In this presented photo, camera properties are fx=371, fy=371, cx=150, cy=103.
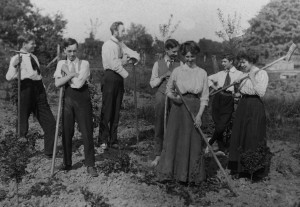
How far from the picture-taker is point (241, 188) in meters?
5.14

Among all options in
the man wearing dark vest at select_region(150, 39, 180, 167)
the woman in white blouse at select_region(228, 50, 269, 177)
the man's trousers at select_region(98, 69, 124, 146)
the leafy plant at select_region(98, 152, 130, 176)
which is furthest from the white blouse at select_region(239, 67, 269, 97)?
the man's trousers at select_region(98, 69, 124, 146)

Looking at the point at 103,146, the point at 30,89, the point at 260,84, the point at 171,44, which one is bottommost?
the point at 103,146

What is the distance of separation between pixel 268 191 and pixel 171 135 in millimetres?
1557

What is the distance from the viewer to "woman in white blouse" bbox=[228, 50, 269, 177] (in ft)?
16.5

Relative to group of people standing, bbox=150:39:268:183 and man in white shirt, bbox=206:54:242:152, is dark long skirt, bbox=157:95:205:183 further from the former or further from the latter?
man in white shirt, bbox=206:54:242:152

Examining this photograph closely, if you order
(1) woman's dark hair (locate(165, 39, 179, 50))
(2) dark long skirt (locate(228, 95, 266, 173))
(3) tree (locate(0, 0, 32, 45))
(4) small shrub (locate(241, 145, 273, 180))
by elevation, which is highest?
(3) tree (locate(0, 0, 32, 45))

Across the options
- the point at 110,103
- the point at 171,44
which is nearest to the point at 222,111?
the point at 171,44

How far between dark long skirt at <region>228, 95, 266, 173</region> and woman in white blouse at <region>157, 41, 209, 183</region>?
85 centimetres

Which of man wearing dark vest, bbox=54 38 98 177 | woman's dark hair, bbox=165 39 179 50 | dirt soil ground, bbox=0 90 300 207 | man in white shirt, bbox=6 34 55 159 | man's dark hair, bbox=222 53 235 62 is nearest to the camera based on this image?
dirt soil ground, bbox=0 90 300 207

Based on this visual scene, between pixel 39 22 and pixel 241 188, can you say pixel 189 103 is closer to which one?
pixel 241 188

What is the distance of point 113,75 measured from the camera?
620 centimetres

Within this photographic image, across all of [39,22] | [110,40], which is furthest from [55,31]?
[110,40]

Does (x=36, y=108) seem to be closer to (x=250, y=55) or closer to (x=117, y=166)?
(x=117, y=166)

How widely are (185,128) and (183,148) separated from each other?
26 centimetres
